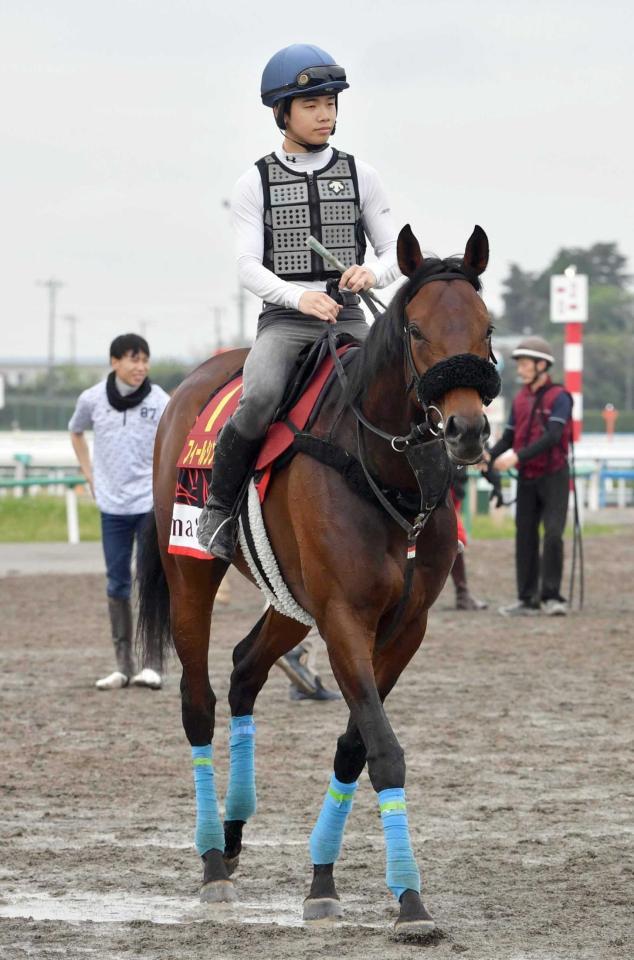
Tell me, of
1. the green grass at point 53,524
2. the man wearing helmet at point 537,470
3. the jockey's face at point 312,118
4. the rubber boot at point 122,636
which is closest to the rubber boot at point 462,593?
the man wearing helmet at point 537,470

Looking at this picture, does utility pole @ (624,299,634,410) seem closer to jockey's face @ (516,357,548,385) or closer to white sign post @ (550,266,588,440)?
white sign post @ (550,266,588,440)

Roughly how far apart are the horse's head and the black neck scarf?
559 cm

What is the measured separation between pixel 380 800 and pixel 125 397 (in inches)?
229

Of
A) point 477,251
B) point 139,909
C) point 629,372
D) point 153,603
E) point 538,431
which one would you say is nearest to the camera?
point 477,251

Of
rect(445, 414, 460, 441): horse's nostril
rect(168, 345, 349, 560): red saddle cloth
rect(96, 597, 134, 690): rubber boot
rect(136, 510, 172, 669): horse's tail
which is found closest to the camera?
rect(445, 414, 460, 441): horse's nostril

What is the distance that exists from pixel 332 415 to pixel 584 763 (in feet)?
9.92

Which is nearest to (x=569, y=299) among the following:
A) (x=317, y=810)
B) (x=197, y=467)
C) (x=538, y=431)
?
(x=538, y=431)

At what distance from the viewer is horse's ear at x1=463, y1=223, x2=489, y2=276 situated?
5.09m

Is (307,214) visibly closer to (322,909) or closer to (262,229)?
(262,229)

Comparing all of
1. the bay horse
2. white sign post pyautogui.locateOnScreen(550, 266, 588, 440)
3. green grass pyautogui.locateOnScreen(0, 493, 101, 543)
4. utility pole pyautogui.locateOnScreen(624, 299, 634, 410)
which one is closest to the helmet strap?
the bay horse

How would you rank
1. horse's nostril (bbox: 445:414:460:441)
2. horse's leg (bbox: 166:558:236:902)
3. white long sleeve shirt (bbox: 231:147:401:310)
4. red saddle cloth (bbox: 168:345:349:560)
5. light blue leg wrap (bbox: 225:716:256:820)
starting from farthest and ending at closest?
1. red saddle cloth (bbox: 168:345:349:560)
2. light blue leg wrap (bbox: 225:716:256:820)
3. horse's leg (bbox: 166:558:236:902)
4. white long sleeve shirt (bbox: 231:147:401:310)
5. horse's nostril (bbox: 445:414:460:441)

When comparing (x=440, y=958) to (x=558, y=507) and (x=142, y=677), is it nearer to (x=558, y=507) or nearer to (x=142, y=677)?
(x=142, y=677)

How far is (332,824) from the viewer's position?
18.1ft

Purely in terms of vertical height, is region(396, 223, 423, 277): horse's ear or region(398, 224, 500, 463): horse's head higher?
region(396, 223, 423, 277): horse's ear
